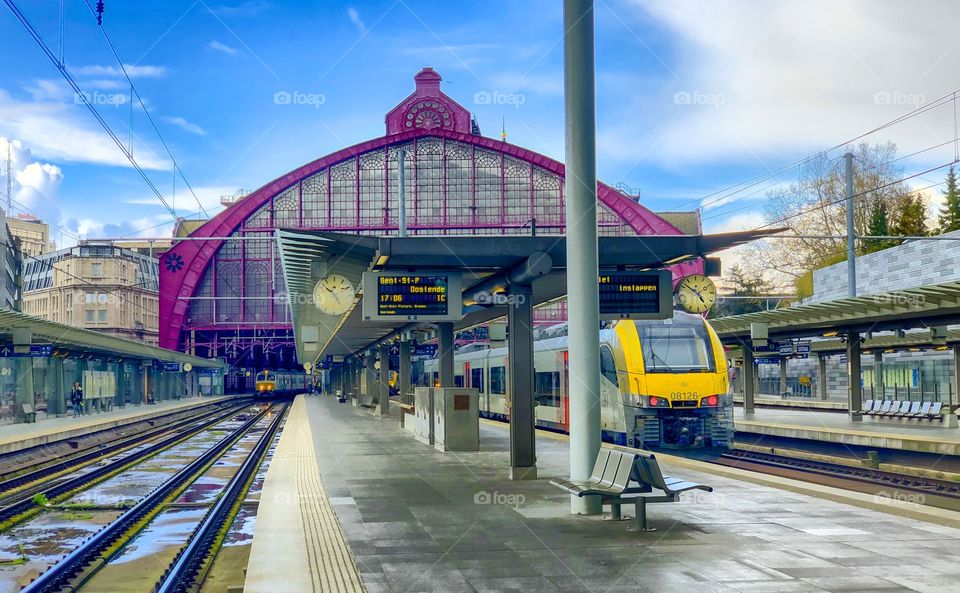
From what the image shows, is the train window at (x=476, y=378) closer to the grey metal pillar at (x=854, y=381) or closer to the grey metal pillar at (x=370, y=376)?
the grey metal pillar at (x=370, y=376)

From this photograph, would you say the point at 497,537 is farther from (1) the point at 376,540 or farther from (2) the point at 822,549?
(2) the point at 822,549

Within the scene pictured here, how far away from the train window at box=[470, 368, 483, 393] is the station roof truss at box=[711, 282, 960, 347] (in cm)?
908

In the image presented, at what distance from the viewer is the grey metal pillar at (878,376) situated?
3647 cm

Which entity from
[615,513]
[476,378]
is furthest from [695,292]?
[476,378]

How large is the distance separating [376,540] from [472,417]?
1089 cm

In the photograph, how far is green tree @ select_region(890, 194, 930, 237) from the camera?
5522 cm

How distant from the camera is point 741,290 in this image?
263 feet

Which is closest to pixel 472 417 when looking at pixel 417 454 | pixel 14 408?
pixel 417 454

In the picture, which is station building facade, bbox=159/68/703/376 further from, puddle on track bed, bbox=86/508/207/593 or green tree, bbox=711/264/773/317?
puddle on track bed, bbox=86/508/207/593

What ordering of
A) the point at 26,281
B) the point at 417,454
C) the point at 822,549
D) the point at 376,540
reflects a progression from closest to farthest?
1. the point at 822,549
2. the point at 376,540
3. the point at 417,454
4. the point at 26,281

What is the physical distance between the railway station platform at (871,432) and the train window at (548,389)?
6.00 m

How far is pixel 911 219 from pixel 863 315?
35599 mm

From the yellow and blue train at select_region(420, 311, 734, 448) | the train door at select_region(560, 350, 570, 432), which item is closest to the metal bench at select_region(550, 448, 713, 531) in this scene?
the yellow and blue train at select_region(420, 311, 734, 448)

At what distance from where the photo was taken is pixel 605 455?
10.8 metres
